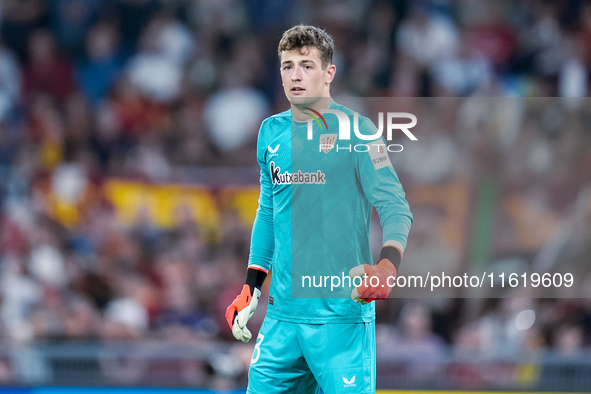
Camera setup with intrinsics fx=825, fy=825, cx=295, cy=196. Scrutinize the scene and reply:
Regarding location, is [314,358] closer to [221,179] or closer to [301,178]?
[301,178]

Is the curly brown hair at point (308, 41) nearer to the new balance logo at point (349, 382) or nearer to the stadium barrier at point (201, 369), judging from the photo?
the new balance logo at point (349, 382)

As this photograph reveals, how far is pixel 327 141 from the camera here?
3.42 metres

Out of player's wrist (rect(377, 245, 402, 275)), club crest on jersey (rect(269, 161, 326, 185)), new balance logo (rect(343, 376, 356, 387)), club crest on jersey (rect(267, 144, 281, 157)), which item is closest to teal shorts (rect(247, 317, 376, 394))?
new balance logo (rect(343, 376, 356, 387))

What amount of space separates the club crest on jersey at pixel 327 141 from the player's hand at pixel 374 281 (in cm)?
56

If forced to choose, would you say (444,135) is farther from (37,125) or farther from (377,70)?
(37,125)

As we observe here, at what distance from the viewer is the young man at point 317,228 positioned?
3.29 metres

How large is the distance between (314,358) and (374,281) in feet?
1.52

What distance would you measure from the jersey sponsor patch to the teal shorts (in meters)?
0.65

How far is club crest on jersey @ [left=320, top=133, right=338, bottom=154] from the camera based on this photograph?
3.41 metres

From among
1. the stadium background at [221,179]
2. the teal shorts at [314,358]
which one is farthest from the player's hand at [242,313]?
the stadium background at [221,179]

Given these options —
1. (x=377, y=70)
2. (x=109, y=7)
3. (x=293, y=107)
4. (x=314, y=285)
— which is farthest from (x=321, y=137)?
(x=109, y=7)

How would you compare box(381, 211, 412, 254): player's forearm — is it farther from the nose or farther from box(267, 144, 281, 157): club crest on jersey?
the nose

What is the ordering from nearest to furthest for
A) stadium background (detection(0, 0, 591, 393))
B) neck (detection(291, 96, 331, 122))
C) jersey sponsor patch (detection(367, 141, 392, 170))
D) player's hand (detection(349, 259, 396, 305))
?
player's hand (detection(349, 259, 396, 305)) < jersey sponsor patch (detection(367, 141, 392, 170)) < neck (detection(291, 96, 331, 122)) < stadium background (detection(0, 0, 591, 393))

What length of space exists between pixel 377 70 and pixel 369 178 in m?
4.96
